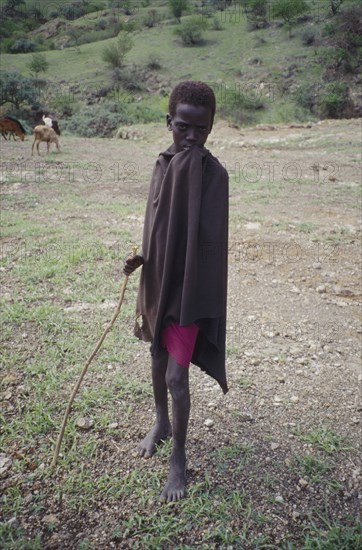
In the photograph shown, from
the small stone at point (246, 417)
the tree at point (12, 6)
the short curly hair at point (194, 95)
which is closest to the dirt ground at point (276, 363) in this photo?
the small stone at point (246, 417)

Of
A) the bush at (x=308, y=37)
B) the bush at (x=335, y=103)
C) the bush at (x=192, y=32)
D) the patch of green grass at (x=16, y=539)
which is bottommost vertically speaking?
the patch of green grass at (x=16, y=539)

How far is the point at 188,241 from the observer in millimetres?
1371

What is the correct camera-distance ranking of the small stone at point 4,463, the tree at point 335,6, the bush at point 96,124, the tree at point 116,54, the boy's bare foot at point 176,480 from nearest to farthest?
the boy's bare foot at point 176,480 → the small stone at point 4,463 → the bush at point 96,124 → the tree at point 335,6 → the tree at point 116,54

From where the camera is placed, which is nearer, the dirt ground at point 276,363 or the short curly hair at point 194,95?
the short curly hair at point 194,95

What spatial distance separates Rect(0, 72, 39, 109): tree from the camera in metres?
19.5

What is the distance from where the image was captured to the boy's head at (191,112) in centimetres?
134

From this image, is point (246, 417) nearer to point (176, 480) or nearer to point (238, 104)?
point (176, 480)

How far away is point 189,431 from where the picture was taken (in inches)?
82.5

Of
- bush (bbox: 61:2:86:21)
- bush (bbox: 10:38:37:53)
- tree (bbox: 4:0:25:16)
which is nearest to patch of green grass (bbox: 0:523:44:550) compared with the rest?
bush (bbox: 10:38:37:53)

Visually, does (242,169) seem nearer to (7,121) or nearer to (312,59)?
Answer: (7,121)

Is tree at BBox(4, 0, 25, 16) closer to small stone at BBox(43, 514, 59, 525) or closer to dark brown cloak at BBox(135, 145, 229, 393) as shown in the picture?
dark brown cloak at BBox(135, 145, 229, 393)

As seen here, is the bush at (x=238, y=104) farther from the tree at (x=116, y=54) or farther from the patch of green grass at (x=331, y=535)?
the patch of green grass at (x=331, y=535)

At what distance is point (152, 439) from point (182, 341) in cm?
70

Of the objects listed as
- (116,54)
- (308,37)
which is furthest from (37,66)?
(308,37)
